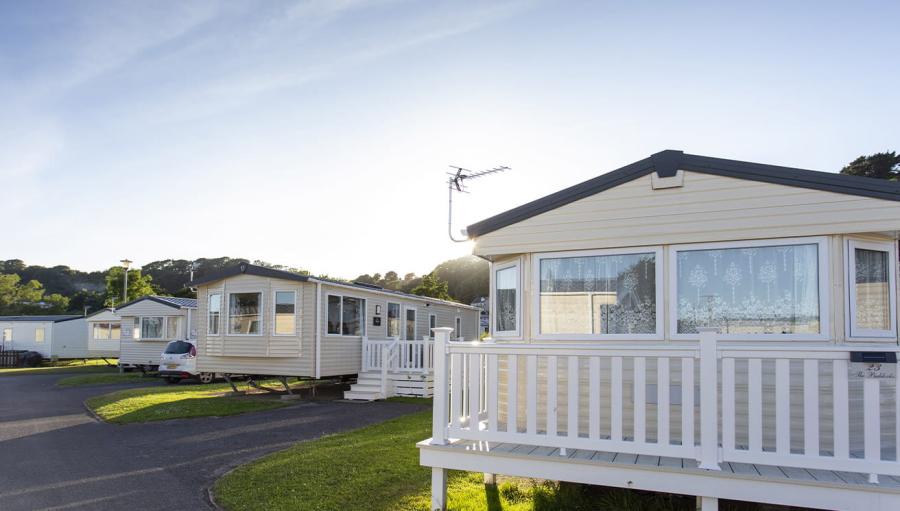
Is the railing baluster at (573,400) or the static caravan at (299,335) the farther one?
the static caravan at (299,335)

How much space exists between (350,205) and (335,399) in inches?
255

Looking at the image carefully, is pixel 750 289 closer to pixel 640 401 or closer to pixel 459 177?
pixel 640 401

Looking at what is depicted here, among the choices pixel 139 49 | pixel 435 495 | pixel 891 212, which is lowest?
pixel 435 495

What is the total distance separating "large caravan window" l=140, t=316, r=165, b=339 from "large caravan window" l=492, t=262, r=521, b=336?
67.4 feet

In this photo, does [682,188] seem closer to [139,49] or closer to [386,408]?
[386,408]

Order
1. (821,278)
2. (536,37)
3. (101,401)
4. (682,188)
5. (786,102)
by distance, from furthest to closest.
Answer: (101,401), (536,37), (786,102), (682,188), (821,278)

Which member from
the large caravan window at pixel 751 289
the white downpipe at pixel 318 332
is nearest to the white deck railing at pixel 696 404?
the large caravan window at pixel 751 289

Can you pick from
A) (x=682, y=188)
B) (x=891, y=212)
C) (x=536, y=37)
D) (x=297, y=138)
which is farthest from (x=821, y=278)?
(x=297, y=138)

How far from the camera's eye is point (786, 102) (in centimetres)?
956

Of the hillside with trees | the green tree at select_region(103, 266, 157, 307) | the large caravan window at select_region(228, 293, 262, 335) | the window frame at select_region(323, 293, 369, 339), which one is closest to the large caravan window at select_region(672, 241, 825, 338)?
the window frame at select_region(323, 293, 369, 339)

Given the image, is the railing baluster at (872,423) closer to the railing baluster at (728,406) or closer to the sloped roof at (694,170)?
the railing baluster at (728,406)

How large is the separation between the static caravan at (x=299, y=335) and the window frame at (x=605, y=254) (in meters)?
8.00

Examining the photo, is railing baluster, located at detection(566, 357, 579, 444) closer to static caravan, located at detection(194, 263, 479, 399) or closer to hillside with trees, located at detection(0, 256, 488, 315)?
static caravan, located at detection(194, 263, 479, 399)

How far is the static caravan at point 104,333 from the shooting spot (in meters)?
30.0
